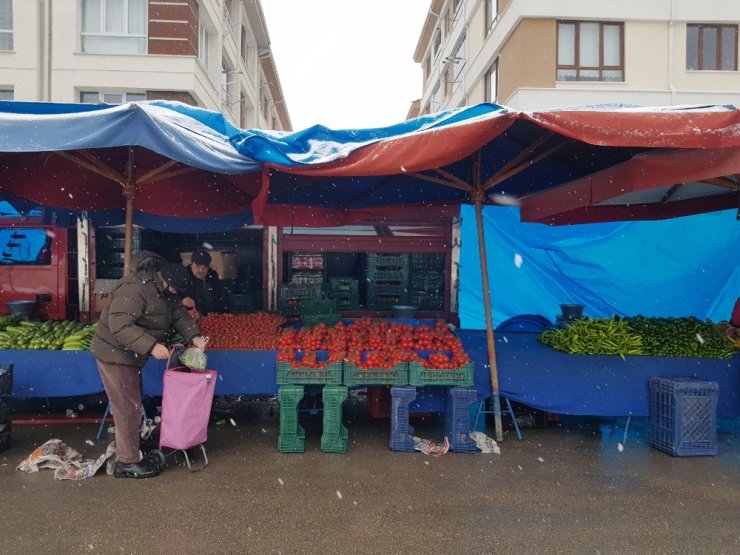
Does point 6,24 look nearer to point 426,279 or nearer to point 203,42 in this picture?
point 203,42

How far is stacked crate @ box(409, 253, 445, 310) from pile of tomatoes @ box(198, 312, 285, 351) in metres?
3.00

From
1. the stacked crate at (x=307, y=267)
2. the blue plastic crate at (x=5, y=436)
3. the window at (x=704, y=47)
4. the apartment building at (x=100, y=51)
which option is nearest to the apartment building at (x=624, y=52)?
the window at (x=704, y=47)

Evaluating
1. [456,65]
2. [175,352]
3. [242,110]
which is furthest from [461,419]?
[242,110]

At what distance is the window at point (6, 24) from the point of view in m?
16.5

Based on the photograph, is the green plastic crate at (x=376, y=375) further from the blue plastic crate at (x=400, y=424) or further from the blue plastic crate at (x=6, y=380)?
the blue plastic crate at (x=6, y=380)

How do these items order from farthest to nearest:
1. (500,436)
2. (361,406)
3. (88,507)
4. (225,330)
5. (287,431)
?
(361,406) → (225,330) → (500,436) → (287,431) → (88,507)

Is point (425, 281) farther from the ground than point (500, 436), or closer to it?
farther from the ground

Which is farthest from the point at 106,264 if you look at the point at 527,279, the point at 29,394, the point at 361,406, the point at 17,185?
the point at 527,279

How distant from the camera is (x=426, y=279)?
10.1 m

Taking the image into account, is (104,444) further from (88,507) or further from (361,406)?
(361,406)

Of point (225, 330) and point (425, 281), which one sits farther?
point (425, 281)

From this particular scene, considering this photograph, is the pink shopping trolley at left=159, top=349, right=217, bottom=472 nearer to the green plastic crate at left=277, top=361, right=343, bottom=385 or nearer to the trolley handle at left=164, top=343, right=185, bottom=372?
the trolley handle at left=164, top=343, right=185, bottom=372

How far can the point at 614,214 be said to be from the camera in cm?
812

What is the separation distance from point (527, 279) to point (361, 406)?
3843 millimetres
